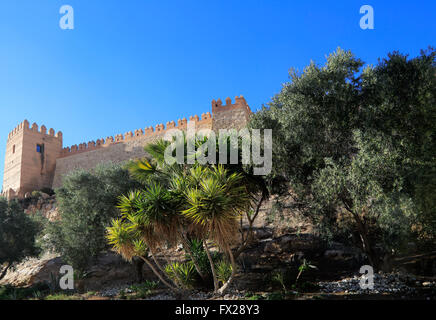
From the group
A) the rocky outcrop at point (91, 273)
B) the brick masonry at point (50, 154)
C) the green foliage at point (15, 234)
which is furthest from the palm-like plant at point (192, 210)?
the brick masonry at point (50, 154)

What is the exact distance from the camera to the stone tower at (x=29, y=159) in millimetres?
35500

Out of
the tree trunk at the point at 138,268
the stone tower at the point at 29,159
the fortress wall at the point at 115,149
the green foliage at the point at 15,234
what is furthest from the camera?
the stone tower at the point at 29,159

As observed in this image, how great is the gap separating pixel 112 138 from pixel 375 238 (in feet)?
93.5

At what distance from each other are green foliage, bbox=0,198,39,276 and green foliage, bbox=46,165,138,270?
10.5ft

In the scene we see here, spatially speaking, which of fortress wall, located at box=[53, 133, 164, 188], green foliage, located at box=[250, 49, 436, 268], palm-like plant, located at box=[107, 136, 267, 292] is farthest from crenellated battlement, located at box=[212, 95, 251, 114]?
palm-like plant, located at box=[107, 136, 267, 292]

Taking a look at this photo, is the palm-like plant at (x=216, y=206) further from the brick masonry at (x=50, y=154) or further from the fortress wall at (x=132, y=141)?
the brick masonry at (x=50, y=154)

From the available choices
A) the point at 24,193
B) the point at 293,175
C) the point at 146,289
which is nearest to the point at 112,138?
the point at 24,193

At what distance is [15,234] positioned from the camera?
810 inches

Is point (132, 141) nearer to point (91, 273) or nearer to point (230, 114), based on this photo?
point (230, 114)

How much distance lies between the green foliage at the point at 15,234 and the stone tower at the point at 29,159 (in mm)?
14563

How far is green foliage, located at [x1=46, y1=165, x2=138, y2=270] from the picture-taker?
17094 mm

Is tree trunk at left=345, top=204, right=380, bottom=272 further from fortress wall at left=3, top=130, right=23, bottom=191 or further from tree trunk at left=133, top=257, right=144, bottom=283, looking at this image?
fortress wall at left=3, top=130, right=23, bottom=191

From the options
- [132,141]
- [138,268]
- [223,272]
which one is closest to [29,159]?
[132,141]
